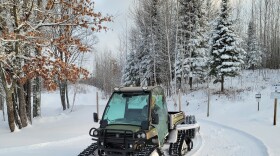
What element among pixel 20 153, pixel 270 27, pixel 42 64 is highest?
pixel 270 27

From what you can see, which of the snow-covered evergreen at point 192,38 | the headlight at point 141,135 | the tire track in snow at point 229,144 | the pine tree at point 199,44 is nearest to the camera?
the headlight at point 141,135

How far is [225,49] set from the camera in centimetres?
2652

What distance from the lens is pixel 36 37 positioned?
1138cm

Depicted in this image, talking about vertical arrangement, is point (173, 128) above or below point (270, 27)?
below

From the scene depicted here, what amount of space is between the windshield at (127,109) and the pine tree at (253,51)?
3788cm

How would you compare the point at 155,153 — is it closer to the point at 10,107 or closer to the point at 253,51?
the point at 10,107

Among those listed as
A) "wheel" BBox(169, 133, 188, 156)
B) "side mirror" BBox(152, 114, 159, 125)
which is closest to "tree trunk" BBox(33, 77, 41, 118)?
"wheel" BBox(169, 133, 188, 156)

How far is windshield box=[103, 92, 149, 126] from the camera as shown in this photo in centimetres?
714

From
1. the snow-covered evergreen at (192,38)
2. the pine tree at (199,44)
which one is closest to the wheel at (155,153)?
the snow-covered evergreen at (192,38)

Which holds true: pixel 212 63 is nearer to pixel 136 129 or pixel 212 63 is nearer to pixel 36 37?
pixel 36 37

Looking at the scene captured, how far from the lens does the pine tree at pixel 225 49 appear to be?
2634 centimetres

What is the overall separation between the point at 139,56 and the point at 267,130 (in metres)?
25.7

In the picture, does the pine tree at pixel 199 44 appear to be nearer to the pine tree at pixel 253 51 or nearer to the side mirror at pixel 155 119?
the pine tree at pixel 253 51

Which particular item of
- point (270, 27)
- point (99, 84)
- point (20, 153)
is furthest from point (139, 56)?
point (99, 84)
